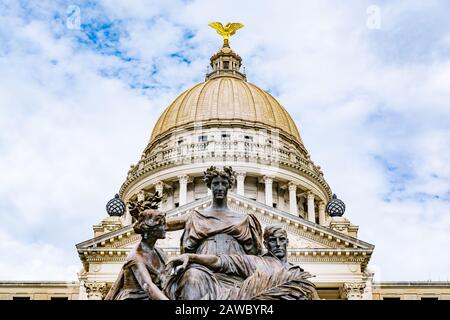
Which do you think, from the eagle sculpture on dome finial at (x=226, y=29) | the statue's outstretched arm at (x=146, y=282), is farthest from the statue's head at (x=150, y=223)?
the eagle sculpture on dome finial at (x=226, y=29)

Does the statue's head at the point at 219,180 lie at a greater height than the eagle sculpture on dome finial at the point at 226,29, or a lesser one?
lesser

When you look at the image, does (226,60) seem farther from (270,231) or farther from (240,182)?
(270,231)

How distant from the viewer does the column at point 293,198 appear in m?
65.2

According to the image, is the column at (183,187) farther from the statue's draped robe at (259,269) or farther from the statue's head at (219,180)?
the statue's draped robe at (259,269)

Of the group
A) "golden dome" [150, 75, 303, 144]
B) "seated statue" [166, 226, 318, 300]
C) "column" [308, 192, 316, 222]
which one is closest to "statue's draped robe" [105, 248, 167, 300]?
"seated statue" [166, 226, 318, 300]

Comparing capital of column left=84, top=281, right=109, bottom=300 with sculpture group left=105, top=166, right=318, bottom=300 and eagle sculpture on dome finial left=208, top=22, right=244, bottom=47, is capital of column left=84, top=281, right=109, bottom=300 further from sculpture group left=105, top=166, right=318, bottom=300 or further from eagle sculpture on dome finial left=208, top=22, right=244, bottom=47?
eagle sculpture on dome finial left=208, top=22, right=244, bottom=47

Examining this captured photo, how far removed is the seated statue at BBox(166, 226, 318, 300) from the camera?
294 inches

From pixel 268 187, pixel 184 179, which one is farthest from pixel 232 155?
pixel 184 179

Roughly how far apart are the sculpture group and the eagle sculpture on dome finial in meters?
83.1

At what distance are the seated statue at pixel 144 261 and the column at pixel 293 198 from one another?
57.1 metres

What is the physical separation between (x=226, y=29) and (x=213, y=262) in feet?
278

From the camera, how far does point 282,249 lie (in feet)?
26.6

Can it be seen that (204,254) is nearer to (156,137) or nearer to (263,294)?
(263,294)
